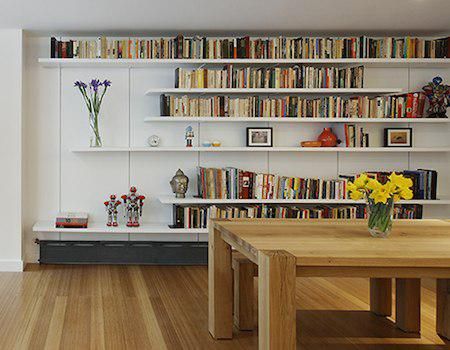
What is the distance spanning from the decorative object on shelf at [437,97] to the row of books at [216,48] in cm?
68

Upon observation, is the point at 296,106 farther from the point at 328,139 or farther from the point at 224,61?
the point at 224,61

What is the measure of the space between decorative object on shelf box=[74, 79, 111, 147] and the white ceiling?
51cm

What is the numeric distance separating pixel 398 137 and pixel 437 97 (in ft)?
1.80

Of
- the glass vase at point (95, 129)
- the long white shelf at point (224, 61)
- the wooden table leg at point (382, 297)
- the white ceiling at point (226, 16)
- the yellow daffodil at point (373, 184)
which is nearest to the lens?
the yellow daffodil at point (373, 184)

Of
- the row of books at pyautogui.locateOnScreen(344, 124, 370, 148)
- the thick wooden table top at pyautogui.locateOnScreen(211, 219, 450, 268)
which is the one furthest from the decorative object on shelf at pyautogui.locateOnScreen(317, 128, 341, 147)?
the thick wooden table top at pyautogui.locateOnScreen(211, 219, 450, 268)

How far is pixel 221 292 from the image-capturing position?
4.42 meters

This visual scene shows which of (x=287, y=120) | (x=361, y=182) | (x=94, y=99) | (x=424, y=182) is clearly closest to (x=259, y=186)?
(x=287, y=120)

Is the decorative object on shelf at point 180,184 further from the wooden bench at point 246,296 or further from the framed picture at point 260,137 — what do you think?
the wooden bench at point 246,296

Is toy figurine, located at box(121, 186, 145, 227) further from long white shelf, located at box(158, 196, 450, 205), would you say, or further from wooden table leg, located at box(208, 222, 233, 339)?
wooden table leg, located at box(208, 222, 233, 339)

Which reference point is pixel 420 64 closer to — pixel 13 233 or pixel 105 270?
pixel 105 270

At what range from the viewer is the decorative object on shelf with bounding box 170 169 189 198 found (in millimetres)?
7172

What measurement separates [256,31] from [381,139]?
172cm

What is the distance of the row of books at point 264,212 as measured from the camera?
715cm

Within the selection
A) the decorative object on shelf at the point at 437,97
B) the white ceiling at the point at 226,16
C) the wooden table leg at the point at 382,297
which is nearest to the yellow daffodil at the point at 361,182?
the wooden table leg at the point at 382,297
